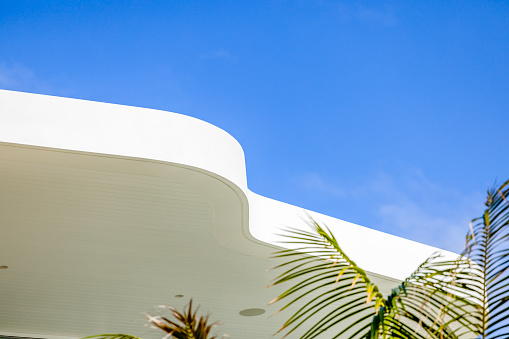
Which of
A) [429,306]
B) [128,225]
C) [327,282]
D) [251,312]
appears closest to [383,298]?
[429,306]

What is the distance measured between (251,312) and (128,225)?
283 centimetres

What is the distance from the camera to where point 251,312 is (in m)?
8.05

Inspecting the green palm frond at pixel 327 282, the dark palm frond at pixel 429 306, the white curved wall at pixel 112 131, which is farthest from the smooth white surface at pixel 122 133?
the dark palm frond at pixel 429 306

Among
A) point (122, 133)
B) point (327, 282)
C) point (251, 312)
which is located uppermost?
point (122, 133)

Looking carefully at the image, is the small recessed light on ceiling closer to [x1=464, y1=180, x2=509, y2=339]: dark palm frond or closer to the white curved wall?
the white curved wall

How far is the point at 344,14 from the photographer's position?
12750 millimetres

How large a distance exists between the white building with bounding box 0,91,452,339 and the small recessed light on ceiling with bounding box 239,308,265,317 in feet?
0.31

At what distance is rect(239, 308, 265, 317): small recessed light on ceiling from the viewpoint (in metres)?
7.94

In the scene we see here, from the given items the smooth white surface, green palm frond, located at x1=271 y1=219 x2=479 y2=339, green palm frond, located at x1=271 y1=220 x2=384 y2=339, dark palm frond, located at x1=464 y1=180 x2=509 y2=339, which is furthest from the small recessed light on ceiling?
dark palm frond, located at x1=464 y1=180 x2=509 y2=339

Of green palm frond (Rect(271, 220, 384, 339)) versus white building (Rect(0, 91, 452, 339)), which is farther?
white building (Rect(0, 91, 452, 339))

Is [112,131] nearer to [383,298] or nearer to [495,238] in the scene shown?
[383,298]

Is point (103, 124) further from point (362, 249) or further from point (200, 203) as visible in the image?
point (362, 249)

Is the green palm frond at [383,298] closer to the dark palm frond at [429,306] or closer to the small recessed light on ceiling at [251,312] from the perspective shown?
the dark palm frond at [429,306]

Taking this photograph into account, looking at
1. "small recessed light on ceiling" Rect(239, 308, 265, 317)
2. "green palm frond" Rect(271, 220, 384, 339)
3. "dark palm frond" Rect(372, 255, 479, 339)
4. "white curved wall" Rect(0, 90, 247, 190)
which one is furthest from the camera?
"small recessed light on ceiling" Rect(239, 308, 265, 317)
